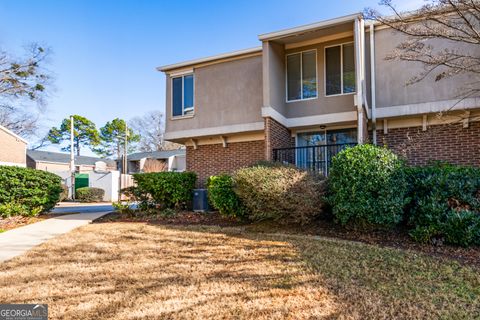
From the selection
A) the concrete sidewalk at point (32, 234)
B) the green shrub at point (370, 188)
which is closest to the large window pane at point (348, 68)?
the green shrub at point (370, 188)

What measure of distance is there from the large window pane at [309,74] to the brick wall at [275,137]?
1436 mm

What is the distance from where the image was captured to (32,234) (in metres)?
7.83

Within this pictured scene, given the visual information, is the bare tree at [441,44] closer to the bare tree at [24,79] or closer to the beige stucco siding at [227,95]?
the beige stucco siding at [227,95]

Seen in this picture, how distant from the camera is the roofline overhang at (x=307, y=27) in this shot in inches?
325

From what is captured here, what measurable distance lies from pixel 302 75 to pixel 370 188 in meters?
5.42

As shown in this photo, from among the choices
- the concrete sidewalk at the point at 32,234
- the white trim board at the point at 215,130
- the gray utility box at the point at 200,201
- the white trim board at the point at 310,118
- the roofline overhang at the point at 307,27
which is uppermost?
the roofline overhang at the point at 307,27

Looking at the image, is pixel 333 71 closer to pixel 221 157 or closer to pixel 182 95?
pixel 221 157

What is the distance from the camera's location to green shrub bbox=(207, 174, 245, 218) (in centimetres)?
817

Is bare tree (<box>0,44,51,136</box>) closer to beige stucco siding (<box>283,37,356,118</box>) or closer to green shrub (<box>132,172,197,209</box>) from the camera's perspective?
green shrub (<box>132,172,197,209</box>)

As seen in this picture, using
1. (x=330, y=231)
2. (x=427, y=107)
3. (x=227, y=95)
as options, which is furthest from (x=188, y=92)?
(x=427, y=107)

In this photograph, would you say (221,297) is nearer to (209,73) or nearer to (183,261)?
(183,261)

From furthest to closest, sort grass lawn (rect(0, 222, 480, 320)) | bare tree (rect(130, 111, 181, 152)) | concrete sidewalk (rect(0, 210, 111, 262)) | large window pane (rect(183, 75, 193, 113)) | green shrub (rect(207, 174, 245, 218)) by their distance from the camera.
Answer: bare tree (rect(130, 111, 181, 152)), large window pane (rect(183, 75, 193, 113)), green shrub (rect(207, 174, 245, 218)), concrete sidewalk (rect(0, 210, 111, 262)), grass lawn (rect(0, 222, 480, 320))

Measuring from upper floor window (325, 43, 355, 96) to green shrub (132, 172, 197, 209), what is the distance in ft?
19.0

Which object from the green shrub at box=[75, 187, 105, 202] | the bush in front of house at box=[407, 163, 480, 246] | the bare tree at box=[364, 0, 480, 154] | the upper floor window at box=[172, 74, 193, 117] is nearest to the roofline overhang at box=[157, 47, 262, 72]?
the upper floor window at box=[172, 74, 193, 117]
